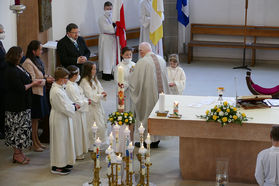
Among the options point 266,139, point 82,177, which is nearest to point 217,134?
point 266,139

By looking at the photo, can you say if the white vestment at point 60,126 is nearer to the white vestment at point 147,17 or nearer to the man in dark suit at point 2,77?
the man in dark suit at point 2,77

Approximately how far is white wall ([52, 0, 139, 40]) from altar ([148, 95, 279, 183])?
5.88 meters

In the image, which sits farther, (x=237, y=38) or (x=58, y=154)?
(x=237, y=38)

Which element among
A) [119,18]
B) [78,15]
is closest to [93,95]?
[119,18]

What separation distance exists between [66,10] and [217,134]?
24.3ft

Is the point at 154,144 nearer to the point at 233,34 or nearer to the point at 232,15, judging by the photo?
the point at 233,34

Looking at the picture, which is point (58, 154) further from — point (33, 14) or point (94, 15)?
point (94, 15)

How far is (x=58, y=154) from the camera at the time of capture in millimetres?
6945

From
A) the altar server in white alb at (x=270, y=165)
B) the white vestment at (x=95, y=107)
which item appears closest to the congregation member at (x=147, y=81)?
the white vestment at (x=95, y=107)

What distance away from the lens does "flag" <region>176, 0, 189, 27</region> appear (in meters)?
14.4

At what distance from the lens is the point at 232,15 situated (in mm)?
15070

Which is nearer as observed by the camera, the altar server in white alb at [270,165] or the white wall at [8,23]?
Result: the altar server in white alb at [270,165]

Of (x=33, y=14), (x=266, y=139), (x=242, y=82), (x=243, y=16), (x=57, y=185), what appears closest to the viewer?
(x=266, y=139)

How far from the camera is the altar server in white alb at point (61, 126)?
687 centimetres
